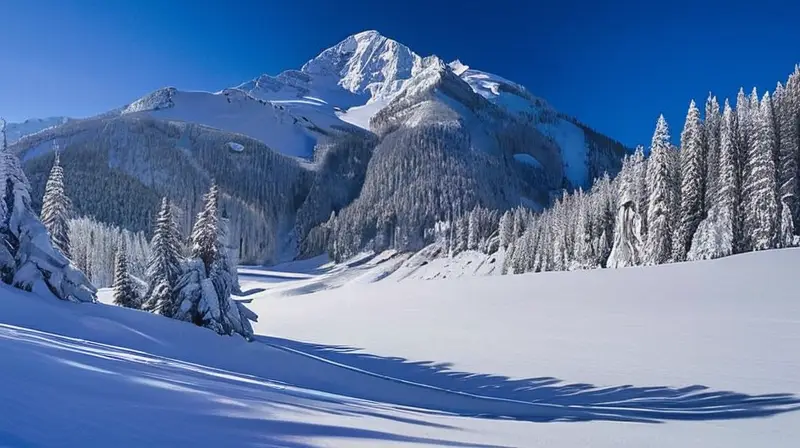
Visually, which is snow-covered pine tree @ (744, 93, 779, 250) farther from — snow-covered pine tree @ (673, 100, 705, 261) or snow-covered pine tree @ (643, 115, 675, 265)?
snow-covered pine tree @ (643, 115, 675, 265)

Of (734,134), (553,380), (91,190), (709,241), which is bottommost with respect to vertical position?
(553,380)

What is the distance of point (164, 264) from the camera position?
22844mm

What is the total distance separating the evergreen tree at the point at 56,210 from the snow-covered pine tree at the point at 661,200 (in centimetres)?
4346

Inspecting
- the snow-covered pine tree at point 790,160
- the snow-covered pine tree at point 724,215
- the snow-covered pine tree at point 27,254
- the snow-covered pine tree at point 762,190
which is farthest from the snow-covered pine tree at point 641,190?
the snow-covered pine tree at point 27,254

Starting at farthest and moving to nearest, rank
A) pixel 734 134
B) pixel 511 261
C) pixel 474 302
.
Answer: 1. pixel 511 261
2. pixel 734 134
3. pixel 474 302

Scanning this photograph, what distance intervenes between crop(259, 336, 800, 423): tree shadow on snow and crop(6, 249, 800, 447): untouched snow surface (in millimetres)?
76

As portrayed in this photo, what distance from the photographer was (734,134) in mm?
36250

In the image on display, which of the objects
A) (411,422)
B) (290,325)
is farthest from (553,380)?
(290,325)

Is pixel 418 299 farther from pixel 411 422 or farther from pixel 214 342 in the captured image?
pixel 411 422

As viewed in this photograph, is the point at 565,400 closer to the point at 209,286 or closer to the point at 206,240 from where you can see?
the point at 209,286

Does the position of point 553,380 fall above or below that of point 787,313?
below

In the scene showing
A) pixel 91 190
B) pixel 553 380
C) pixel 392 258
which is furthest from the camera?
pixel 91 190

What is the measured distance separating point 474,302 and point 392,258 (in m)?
92.2

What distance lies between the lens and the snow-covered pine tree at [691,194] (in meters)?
37.8
